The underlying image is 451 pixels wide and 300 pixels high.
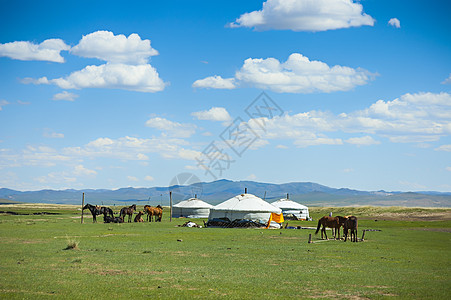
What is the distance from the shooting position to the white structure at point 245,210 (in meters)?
53.8

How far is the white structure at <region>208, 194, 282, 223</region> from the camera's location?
53.8 m

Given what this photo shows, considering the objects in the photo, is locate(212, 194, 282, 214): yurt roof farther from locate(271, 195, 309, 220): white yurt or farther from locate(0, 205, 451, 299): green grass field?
locate(0, 205, 451, 299): green grass field

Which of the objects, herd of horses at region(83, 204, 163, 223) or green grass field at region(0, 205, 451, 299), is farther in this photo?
herd of horses at region(83, 204, 163, 223)

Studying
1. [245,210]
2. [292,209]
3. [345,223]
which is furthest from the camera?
[292,209]

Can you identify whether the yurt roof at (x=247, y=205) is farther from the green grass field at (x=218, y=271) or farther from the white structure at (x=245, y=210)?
the green grass field at (x=218, y=271)

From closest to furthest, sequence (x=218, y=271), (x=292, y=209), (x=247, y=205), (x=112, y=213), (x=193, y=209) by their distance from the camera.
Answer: (x=218, y=271), (x=247, y=205), (x=112, y=213), (x=193, y=209), (x=292, y=209)

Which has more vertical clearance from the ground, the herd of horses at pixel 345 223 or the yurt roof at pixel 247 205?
the yurt roof at pixel 247 205

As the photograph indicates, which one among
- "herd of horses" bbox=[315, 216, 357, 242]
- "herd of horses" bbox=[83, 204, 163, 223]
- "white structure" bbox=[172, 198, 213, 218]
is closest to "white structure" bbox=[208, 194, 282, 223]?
"herd of horses" bbox=[83, 204, 163, 223]

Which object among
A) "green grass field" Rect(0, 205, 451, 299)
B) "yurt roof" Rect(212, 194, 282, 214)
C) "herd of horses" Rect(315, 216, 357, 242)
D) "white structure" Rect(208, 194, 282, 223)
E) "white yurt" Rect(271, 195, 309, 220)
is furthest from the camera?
"white yurt" Rect(271, 195, 309, 220)

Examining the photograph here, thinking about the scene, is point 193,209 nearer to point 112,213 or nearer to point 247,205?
point 112,213

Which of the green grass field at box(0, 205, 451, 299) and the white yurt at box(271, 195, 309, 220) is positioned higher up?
the white yurt at box(271, 195, 309, 220)

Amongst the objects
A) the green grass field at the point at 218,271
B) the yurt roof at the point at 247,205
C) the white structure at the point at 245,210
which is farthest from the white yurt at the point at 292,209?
the green grass field at the point at 218,271

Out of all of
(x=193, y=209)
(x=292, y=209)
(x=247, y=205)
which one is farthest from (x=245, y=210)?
(x=292, y=209)

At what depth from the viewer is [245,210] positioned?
53.6m
